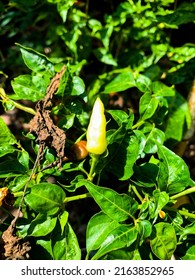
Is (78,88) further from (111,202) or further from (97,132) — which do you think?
(111,202)

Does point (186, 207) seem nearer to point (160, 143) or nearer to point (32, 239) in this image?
point (160, 143)

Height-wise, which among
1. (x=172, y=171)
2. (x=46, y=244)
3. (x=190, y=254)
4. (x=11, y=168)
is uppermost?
(x=11, y=168)

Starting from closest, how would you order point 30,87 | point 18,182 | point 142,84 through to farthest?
point 18,182 < point 30,87 < point 142,84

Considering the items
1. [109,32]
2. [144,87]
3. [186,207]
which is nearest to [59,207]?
[186,207]

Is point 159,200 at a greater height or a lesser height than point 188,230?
greater

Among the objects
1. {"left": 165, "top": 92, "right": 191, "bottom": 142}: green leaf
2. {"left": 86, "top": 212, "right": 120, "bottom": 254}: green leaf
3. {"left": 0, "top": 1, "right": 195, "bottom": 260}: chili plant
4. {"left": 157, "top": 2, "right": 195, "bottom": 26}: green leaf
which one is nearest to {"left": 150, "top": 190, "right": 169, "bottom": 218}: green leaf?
{"left": 0, "top": 1, "right": 195, "bottom": 260}: chili plant

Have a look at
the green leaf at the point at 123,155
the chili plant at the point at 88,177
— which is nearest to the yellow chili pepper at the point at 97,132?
the chili plant at the point at 88,177

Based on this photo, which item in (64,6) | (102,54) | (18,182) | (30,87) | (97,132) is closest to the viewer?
(97,132)

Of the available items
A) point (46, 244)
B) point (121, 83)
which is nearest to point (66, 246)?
point (46, 244)
